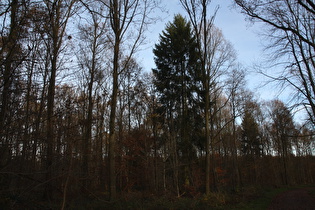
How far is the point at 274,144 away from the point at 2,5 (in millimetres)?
41168

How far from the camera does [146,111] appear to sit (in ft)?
60.0

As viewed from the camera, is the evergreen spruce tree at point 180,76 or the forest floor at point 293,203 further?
the evergreen spruce tree at point 180,76

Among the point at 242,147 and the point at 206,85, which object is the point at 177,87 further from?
the point at 242,147

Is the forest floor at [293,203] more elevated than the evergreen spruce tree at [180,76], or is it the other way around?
the evergreen spruce tree at [180,76]

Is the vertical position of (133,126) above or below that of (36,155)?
above

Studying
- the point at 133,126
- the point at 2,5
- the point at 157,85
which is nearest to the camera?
the point at 2,5

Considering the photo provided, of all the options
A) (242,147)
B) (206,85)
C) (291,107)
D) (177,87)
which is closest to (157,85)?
(177,87)

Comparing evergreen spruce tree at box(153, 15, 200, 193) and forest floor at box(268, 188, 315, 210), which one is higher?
evergreen spruce tree at box(153, 15, 200, 193)

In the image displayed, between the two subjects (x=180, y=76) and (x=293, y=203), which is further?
(x=180, y=76)

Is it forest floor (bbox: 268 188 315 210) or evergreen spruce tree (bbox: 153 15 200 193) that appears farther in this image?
evergreen spruce tree (bbox: 153 15 200 193)

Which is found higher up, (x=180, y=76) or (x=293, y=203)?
(x=180, y=76)

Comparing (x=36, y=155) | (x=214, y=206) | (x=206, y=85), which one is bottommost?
(x=214, y=206)

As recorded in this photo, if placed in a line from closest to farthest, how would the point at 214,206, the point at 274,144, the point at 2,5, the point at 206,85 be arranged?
the point at 2,5, the point at 214,206, the point at 206,85, the point at 274,144

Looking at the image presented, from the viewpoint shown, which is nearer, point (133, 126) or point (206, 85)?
point (206, 85)
